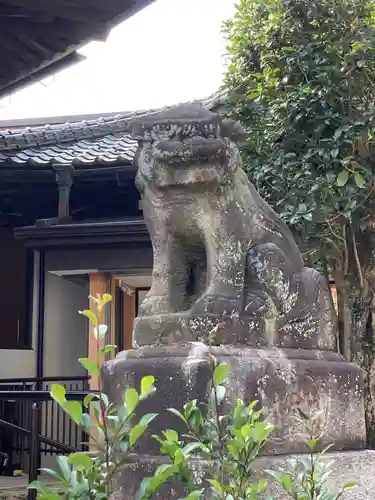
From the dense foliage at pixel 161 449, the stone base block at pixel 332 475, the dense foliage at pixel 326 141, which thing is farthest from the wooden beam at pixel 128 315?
the dense foliage at pixel 161 449

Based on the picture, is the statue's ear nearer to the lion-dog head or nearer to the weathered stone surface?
the lion-dog head

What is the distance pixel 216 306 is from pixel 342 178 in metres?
1.86

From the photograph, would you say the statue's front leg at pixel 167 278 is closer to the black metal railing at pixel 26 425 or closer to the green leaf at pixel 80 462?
the green leaf at pixel 80 462

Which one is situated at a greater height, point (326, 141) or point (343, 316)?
point (326, 141)

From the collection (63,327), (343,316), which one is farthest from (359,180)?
(63,327)

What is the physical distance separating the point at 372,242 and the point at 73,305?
5.50m

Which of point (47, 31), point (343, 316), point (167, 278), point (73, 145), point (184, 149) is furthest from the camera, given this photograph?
point (73, 145)

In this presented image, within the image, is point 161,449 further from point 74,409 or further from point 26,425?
point 26,425

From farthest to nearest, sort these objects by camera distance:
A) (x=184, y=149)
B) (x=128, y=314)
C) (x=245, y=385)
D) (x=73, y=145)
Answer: (x=73, y=145), (x=128, y=314), (x=184, y=149), (x=245, y=385)

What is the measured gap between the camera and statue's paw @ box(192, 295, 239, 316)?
3074mm

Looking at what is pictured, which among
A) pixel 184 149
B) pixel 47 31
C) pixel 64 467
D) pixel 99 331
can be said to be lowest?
pixel 64 467

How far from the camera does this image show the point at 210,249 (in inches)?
128

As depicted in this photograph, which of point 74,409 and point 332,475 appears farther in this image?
point 332,475

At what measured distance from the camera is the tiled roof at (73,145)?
8.39 meters
